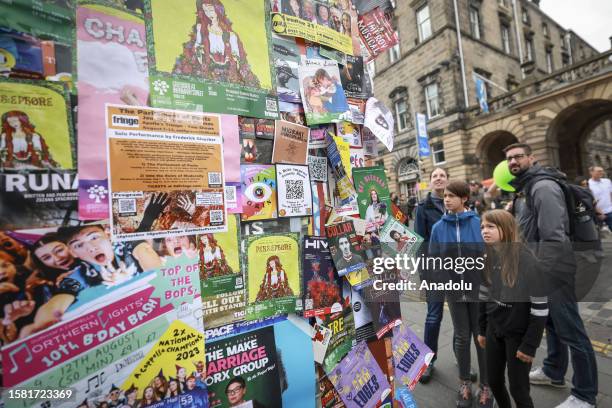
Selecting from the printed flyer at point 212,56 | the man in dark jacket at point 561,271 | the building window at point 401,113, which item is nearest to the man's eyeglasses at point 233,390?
the printed flyer at point 212,56

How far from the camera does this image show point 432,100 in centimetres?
1700

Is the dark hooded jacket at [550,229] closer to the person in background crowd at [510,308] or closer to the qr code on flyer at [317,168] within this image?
the person in background crowd at [510,308]

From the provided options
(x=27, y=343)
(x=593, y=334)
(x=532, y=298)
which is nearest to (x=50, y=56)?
(x=27, y=343)

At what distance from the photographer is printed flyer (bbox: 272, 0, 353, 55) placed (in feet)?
3.59

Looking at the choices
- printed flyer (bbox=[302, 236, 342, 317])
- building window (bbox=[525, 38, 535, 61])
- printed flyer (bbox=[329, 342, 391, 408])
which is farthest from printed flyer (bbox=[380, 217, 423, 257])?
building window (bbox=[525, 38, 535, 61])

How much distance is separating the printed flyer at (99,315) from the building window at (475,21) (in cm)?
2226

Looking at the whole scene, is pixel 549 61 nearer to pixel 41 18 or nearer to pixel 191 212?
pixel 191 212

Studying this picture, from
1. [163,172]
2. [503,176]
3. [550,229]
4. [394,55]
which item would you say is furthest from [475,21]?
[163,172]

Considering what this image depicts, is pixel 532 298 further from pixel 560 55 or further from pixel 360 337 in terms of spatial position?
pixel 560 55

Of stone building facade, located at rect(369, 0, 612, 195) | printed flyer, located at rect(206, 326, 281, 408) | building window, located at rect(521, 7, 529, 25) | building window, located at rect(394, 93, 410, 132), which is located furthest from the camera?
building window, located at rect(521, 7, 529, 25)

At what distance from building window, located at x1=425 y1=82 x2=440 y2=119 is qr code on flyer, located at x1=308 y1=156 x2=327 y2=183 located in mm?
18225

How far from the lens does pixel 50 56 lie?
0.70 meters

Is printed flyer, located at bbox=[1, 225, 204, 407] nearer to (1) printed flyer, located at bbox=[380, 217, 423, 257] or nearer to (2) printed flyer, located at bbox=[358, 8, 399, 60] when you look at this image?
(1) printed flyer, located at bbox=[380, 217, 423, 257]

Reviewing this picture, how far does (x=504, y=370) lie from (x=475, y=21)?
22228mm
